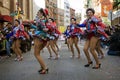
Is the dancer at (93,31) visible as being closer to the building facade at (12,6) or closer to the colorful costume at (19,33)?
the colorful costume at (19,33)

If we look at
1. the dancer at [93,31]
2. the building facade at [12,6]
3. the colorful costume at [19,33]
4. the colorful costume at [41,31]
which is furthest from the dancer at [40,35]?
the building facade at [12,6]

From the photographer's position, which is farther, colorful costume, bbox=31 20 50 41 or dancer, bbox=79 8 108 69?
dancer, bbox=79 8 108 69

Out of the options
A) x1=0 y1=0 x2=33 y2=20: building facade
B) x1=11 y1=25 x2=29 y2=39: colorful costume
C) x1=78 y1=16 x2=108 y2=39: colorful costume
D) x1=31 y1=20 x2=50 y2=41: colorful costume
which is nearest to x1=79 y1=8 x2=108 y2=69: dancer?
x1=78 y1=16 x2=108 y2=39: colorful costume

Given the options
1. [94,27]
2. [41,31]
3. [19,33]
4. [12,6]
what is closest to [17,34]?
[19,33]

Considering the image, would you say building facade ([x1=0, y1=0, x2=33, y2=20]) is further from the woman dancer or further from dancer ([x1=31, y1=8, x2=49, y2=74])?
dancer ([x1=31, y1=8, x2=49, y2=74])

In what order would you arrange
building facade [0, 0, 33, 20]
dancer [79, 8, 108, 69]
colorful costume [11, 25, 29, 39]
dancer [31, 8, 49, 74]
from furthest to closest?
building facade [0, 0, 33, 20] → colorful costume [11, 25, 29, 39] → dancer [79, 8, 108, 69] → dancer [31, 8, 49, 74]

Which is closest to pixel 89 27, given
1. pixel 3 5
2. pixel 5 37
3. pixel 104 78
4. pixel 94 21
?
pixel 94 21

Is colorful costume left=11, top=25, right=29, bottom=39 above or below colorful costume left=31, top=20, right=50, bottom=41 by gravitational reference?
below

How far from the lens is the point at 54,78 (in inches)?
393

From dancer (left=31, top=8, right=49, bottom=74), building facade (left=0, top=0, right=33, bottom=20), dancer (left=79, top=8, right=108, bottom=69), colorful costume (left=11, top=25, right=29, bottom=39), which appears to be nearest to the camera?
dancer (left=31, top=8, right=49, bottom=74)

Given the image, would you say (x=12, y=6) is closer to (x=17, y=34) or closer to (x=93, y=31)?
(x=17, y=34)

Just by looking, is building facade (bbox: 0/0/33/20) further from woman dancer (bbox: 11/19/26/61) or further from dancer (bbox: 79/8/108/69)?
dancer (bbox: 79/8/108/69)

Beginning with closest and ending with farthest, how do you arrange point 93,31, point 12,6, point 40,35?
point 40,35
point 93,31
point 12,6

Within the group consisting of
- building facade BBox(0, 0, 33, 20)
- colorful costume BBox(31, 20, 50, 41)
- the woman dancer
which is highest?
building facade BBox(0, 0, 33, 20)
